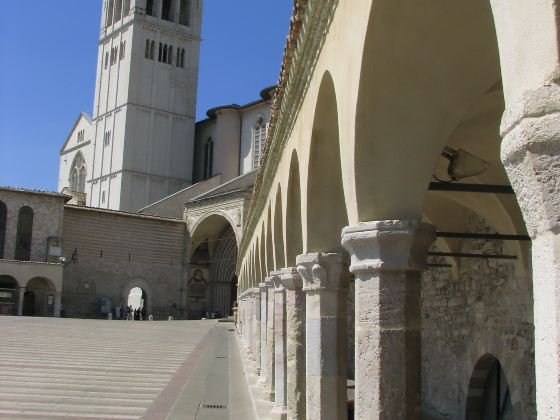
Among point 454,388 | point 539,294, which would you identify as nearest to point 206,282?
point 454,388

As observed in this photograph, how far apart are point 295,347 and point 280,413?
1616mm

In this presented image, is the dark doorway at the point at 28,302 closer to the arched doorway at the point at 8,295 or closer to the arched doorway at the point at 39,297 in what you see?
the arched doorway at the point at 39,297

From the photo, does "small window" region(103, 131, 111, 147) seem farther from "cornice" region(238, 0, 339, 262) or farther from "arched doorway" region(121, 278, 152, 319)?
"cornice" region(238, 0, 339, 262)

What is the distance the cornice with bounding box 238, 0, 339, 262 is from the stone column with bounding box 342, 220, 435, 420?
2.15 metres

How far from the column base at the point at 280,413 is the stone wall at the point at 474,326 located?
3133 millimetres

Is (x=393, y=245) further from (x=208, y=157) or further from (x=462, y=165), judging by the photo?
(x=208, y=157)

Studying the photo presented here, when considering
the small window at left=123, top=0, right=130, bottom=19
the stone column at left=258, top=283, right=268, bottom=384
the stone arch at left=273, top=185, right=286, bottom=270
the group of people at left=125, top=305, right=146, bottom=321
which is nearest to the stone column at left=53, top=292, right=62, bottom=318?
the group of people at left=125, top=305, right=146, bottom=321

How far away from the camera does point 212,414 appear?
9.98 m

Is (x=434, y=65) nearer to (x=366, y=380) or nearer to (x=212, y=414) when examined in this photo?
(x=366, y=380)

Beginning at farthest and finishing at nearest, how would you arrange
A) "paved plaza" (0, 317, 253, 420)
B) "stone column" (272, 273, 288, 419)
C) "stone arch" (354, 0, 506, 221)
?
"paved plaza" (0, 317, 253, 420)
"stone column" (272, 273, 288, 419)
"stone arch" (354, 0, 506, 221)

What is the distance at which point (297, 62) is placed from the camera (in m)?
7.20

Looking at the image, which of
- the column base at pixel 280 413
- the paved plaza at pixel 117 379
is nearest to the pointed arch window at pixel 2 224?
the paved plaza at pixel 117 379

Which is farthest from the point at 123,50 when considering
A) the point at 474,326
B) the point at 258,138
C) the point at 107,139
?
the point at 474,326

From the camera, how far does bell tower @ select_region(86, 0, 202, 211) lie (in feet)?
186
